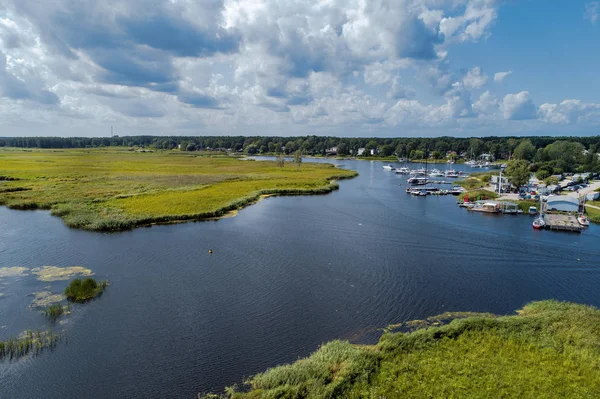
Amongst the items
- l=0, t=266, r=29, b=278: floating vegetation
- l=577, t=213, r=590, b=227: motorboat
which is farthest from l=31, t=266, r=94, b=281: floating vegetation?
l=577, t=213, r=590, b=227: motorboat

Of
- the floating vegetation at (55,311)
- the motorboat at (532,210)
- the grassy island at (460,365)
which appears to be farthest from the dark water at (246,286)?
the motorboat at (532,210)

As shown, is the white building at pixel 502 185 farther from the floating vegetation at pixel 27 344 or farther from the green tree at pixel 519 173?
the floating vegetation at pixel 27 344

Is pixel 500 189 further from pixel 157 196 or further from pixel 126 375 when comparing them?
pixel 126 375

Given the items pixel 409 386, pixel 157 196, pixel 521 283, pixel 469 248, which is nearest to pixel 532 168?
pixel 469 248

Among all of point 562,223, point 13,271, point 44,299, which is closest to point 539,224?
point 562,223

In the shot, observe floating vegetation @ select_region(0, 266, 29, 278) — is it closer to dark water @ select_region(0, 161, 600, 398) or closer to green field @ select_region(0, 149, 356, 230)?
dark water @ select_region(0, 161, 600, 398)

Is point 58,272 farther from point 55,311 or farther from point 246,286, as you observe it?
point 246,286
